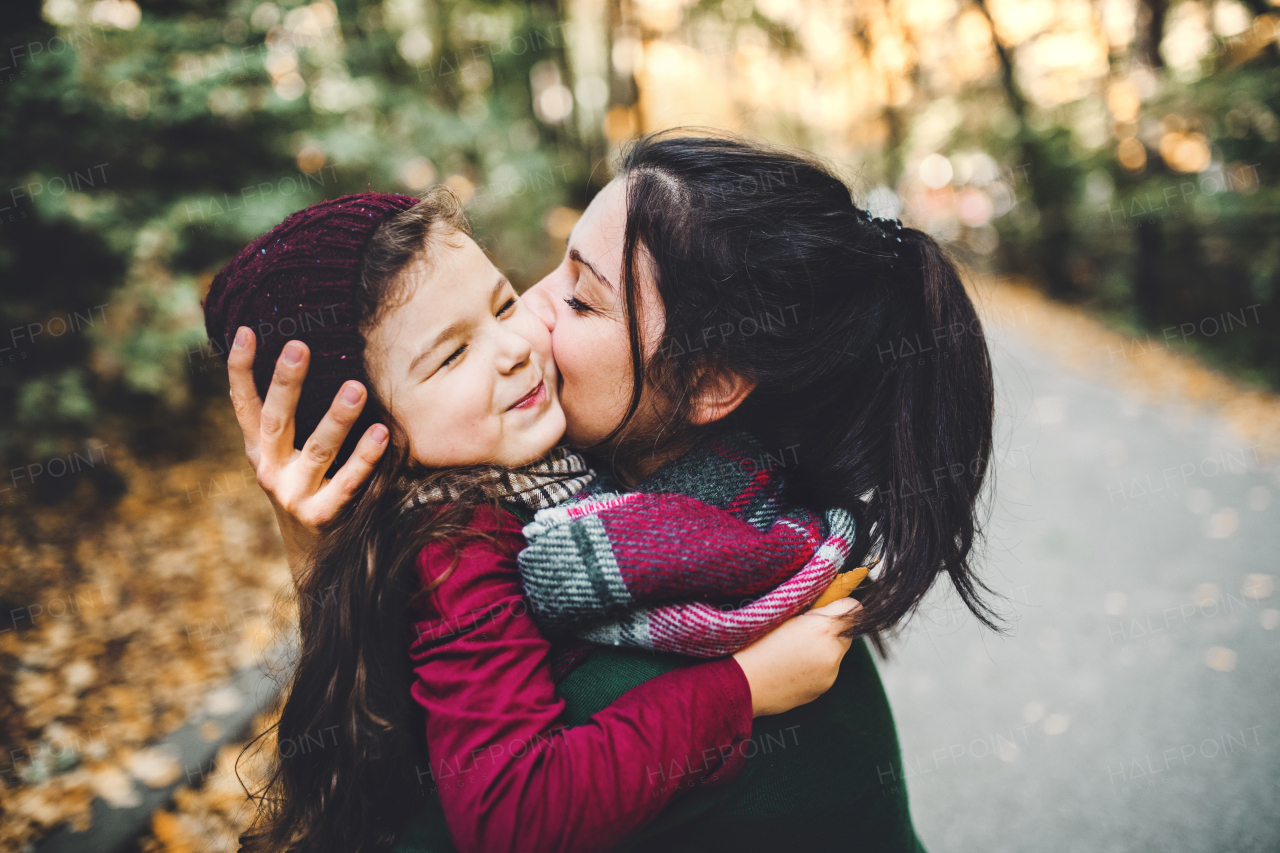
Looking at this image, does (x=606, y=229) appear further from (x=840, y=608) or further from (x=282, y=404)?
(x=840, y=608)

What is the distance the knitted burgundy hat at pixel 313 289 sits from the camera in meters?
1.31

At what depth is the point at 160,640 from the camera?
14.0 feet

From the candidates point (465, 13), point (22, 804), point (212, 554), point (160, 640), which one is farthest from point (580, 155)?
point (22, 804)

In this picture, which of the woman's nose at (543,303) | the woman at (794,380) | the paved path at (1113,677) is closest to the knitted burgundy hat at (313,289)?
the woman at (794,380)

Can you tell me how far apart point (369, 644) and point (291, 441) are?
47cm

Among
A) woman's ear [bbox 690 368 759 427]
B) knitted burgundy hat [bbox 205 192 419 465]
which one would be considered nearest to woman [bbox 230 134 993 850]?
woman's ear [bbox 690 368 759 427]

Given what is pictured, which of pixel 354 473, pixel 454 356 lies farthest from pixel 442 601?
pixel 454 356

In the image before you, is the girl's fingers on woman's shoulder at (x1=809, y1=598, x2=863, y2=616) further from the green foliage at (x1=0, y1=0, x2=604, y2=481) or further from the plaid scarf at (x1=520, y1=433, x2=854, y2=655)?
the green foliage at (x1=0, y1=0, x2=604, y2=481)

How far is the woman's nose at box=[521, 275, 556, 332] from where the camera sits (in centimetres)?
162

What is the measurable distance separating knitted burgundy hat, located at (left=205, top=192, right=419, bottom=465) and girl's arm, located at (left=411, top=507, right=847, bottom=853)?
423mm

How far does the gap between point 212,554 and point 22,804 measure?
2.36 meters

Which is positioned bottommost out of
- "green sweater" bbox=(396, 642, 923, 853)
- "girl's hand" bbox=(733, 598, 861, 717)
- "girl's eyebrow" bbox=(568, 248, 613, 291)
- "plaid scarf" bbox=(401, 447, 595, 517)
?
→ "green sweater" bbox=(396, 642, 923, 853)

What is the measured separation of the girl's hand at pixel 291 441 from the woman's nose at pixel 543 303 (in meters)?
0.46

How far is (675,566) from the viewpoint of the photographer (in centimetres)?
120
